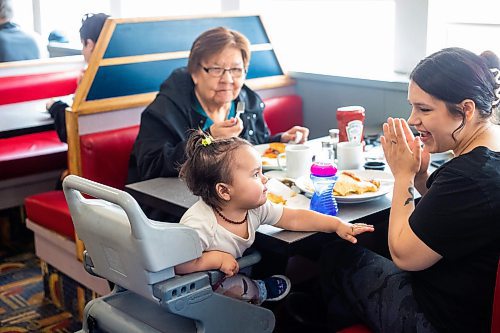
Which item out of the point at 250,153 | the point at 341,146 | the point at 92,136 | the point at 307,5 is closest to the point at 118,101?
the point at 92,136

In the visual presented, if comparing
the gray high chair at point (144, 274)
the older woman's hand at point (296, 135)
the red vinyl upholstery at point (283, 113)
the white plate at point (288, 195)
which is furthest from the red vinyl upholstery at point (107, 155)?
the gray high chair at point (144, 274)

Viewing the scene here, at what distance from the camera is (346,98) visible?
335cm

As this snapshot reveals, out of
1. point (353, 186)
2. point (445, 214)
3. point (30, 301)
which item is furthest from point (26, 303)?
point (445, 214)

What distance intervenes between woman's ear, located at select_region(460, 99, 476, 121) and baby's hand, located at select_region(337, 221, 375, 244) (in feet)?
1.18

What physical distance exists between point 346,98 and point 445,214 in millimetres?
1734

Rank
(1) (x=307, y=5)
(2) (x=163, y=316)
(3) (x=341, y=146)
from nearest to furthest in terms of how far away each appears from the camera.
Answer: (2) (x=163, y=316)
(3) (x=341, y=146)
(1) (x=307, y=5)

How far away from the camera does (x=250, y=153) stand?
1896 mm

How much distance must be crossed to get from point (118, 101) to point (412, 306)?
157 centimetres

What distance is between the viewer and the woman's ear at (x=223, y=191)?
73.8 inches

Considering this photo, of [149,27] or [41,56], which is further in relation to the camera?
[41,56]

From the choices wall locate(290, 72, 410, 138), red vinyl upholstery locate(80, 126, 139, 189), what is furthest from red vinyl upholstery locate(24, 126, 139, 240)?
wall locate(290, 72, 410, 138)

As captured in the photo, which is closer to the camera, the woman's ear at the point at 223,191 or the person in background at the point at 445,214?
the person in background at the point at 445,214

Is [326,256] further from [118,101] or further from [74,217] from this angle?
[118,101]

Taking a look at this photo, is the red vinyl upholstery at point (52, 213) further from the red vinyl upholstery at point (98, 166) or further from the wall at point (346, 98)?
the wall at point (346, 98)
